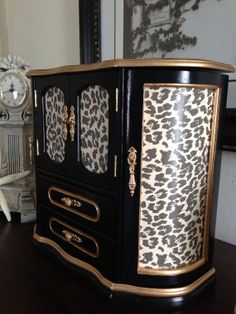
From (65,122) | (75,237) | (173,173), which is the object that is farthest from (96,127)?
(75,237)

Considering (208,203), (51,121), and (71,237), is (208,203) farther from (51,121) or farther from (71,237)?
(51,121)

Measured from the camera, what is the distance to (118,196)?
687 mm

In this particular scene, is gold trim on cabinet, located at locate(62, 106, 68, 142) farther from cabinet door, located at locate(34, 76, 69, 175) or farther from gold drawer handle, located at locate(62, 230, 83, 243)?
gold drawer handle, located at locate(62, 230, 83, 243)

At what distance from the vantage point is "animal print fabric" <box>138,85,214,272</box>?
2.12 ft

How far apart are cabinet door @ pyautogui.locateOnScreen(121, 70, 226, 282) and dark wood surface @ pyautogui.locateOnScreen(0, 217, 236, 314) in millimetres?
83

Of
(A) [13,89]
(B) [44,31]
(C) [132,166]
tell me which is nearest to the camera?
(C) [132,166]

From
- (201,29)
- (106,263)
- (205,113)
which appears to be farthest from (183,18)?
(106,263)

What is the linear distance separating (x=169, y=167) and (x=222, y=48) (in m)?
0.44

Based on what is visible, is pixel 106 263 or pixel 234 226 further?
pixel 234 226

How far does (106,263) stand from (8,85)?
2.65 feet

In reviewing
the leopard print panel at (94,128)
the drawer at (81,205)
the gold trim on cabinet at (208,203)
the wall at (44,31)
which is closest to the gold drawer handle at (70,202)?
the drawer at (81,205)

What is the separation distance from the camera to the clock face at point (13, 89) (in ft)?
3.85

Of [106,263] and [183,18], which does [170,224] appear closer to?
[106,263]

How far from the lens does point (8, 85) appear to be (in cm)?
118
